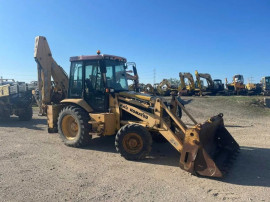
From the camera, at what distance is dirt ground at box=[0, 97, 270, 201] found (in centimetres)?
427

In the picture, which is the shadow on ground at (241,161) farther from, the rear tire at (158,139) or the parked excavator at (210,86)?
the parked excavator at (210,86)

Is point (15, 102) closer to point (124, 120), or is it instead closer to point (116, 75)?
point (116, 75)

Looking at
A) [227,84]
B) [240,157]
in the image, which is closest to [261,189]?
[240,157]

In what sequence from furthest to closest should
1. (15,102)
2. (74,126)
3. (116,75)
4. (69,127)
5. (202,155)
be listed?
(15,102) → (69,127) → (74,126) → (116,75) → (202,155)

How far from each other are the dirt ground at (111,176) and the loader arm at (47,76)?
165cm

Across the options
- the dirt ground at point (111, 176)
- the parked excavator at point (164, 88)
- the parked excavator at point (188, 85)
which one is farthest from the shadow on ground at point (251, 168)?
the parked excavator at point (164, 88)

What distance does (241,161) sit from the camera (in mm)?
6039

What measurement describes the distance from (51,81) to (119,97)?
351cm

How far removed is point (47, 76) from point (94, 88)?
264cm

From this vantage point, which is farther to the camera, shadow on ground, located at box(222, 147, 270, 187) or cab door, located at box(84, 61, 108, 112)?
cab door, located at box(84, 61, 108, 112)

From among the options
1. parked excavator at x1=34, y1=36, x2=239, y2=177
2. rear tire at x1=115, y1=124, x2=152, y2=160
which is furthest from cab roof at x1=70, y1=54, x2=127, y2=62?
rear tire at x1=115, y1=124, x2=152, y2=160

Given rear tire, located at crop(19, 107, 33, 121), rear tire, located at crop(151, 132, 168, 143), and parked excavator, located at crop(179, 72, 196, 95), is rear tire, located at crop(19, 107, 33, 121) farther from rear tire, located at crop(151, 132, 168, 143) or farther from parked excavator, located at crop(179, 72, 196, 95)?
parked excavator, located at crop(179, 72, 196, 95)

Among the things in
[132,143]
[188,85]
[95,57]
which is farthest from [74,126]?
[188,85]

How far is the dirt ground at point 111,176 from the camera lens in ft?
14.0
